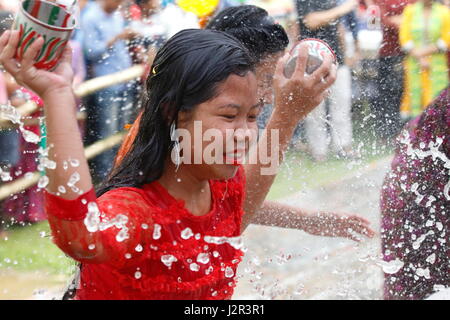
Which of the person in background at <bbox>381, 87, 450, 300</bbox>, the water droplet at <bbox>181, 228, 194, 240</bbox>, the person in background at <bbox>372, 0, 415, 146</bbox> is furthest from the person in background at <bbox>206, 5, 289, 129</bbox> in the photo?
the person in background at <bbox>372, 0, 415, 146</bbox>

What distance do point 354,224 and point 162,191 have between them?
3.07 ft

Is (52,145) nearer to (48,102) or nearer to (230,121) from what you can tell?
(48,102)

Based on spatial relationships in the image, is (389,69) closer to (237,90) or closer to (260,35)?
(260,35)

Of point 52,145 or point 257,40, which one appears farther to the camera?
point 257,40

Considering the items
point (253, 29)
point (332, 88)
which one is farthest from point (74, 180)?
point (332, 88)

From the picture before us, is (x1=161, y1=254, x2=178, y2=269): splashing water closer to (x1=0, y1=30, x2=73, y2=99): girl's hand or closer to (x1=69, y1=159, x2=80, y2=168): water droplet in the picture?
(x1=69, y1=159, x2=80, y2=168): water droplet

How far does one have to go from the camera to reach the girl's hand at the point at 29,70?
167 centimetres

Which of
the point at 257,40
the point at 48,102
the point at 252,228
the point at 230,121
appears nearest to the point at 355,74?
the point at 252,228

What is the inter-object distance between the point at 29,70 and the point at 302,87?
3.36 ft

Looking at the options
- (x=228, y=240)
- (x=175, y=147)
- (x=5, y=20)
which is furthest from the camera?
(x=5, y=20)

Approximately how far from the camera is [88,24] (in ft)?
14.2

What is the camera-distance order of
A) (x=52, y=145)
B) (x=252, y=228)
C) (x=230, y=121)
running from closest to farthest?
(x=52, y=145)
(x=230, y=121)
(x=252, y=228)

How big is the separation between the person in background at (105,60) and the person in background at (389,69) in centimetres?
140

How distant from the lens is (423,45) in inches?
177
